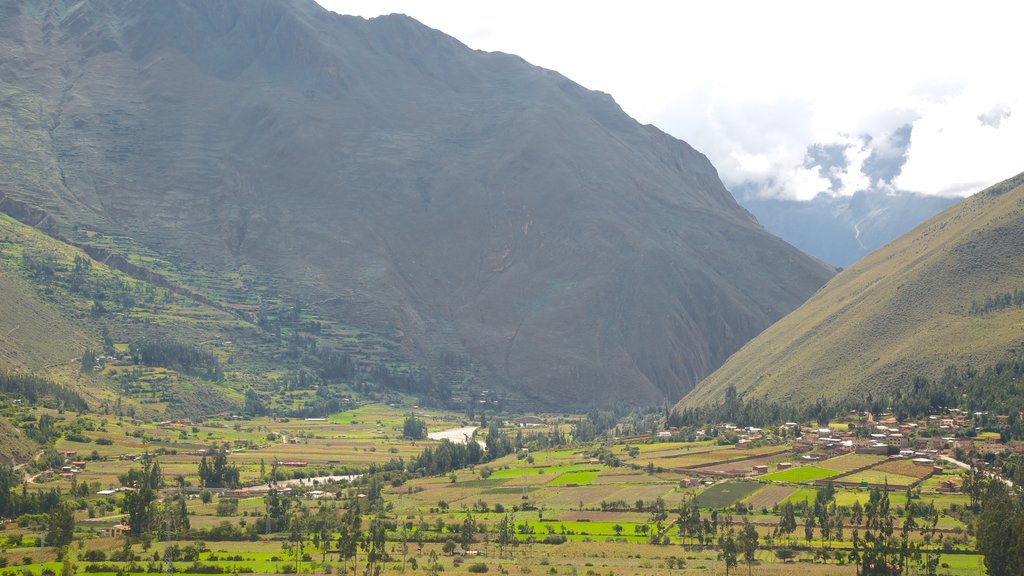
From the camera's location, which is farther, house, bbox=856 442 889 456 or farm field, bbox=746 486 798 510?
house, bbox=856 442 889 456

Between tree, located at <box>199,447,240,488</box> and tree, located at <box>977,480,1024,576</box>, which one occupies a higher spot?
tree, located at <box>199,447,240,488</box>

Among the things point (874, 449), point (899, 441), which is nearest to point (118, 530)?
point (874, 449)

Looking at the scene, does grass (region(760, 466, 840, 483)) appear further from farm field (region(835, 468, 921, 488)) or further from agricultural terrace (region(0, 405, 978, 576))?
farm field (region(835, 468, 921, 488))

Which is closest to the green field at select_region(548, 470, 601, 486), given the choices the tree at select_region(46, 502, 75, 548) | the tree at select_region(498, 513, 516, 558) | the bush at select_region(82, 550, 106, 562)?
the tree at select_region(498, 513, 516, 558)

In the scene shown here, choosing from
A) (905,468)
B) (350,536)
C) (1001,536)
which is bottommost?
(1001,536)

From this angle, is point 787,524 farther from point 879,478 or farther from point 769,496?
point 879,478

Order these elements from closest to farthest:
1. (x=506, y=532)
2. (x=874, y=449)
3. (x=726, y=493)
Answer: (x=506, y=532), (x=726, y=493), (x=874, y=449)

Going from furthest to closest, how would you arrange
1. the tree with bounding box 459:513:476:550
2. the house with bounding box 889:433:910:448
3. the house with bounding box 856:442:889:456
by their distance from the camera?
the house with bounding box 889:433:910:448
the house with bounding box 856:442:889:456
the tree with bounding box 459:513:476:550

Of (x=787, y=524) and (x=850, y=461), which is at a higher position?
(x=850, y=461)

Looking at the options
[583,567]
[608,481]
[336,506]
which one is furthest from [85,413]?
[583,567]
